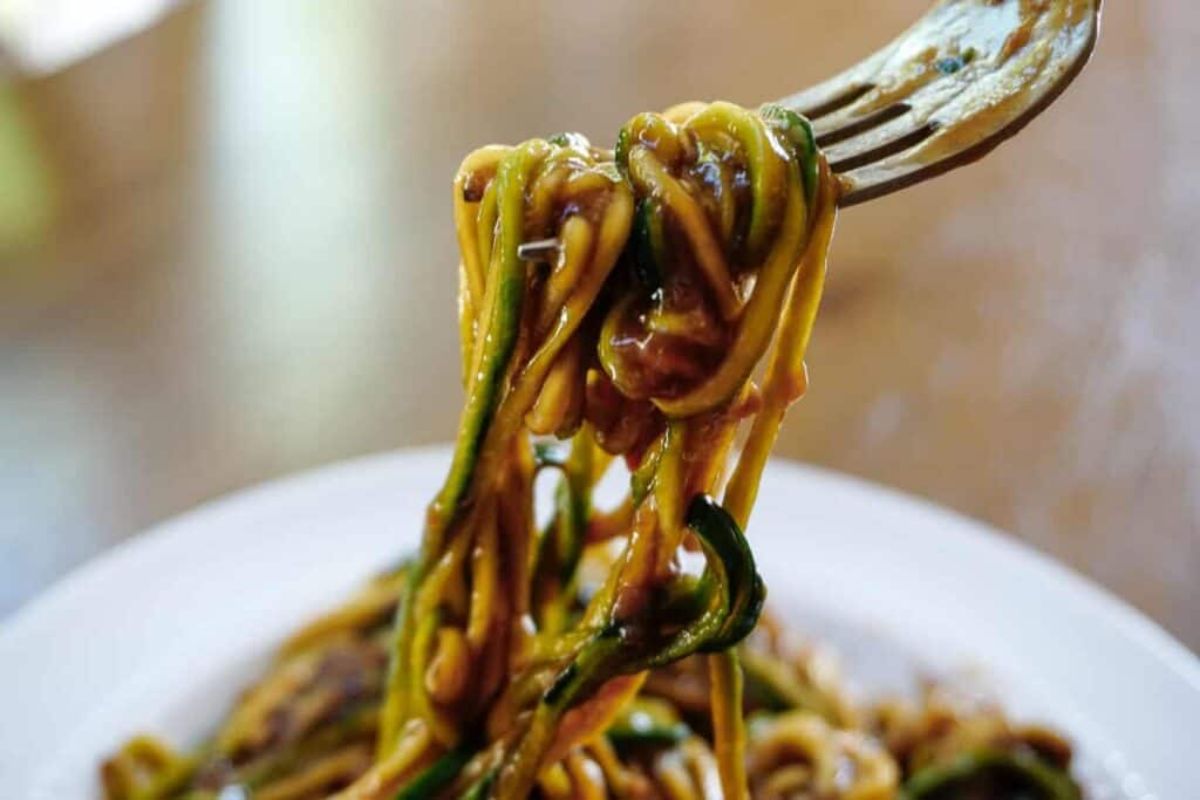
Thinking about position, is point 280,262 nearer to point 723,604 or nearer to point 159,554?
point 159,554

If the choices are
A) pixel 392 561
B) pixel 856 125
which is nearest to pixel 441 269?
pixel 392 561

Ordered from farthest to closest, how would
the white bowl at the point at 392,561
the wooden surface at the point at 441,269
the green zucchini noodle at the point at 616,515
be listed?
the wooden surface at the point at 441,269, the white bowl at the point at 392,561, the green zucchini noodle at the point at 616,515

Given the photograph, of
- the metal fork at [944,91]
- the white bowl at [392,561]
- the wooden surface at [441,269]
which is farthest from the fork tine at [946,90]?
the wooden surface at [441,269]

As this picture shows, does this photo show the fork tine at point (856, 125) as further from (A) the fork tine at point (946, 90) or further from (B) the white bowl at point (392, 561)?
(B) the white bowl at point (392, 561)

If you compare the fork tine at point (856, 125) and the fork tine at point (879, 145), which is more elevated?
the fork tine at point (856, 125)

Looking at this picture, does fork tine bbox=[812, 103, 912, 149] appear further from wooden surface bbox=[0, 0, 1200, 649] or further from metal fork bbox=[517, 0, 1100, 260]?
wooden surface bbox=[0, 0, 1200, 649]

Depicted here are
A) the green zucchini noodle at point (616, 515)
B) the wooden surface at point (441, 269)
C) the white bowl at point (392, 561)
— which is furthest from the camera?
the wooden surface at point (441, 269)

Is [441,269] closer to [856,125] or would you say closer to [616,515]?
[616,515]

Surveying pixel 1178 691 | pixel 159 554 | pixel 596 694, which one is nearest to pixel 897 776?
pixel 1178 691
